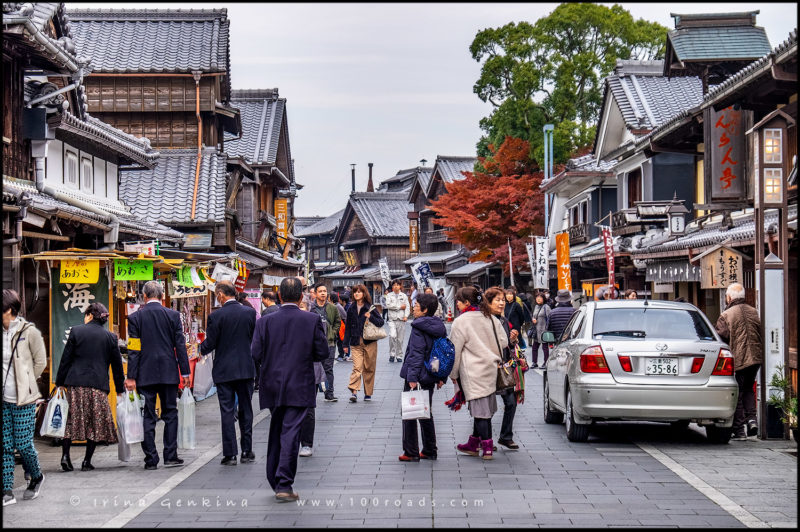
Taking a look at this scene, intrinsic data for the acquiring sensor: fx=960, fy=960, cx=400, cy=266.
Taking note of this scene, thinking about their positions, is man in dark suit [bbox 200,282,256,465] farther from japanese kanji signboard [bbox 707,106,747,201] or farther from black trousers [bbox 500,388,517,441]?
japanese kanji signboard [bbox 707,106,747,201]

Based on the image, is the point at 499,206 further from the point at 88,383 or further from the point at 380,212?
the point at 380,212

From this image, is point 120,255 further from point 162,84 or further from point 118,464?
point 162,84

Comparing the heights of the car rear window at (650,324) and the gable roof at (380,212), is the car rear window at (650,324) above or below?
below

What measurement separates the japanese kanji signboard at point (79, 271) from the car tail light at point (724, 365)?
24.0 feet

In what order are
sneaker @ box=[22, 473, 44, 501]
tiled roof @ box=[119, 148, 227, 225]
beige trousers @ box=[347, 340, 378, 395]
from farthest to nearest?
tiled roof @ box=[119, 148, 227, 225]
beige trousers @ box=[347, 340, 378, 395]
sneaker @ box=[22, 473, 44, 501]

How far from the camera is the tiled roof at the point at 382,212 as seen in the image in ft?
233

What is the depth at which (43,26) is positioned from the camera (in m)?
14.5

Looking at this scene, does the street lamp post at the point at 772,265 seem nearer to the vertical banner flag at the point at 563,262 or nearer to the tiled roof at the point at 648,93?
the tiled roof at the point at 648,93

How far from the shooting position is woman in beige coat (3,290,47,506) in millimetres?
8047

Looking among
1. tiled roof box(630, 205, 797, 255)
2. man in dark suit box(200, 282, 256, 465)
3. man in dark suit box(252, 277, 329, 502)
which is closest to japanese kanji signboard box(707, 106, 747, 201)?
tiled roof box(630, 205, 797, 255)

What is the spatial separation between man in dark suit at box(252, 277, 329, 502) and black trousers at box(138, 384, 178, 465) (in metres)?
1.85

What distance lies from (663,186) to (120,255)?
16.0 metres

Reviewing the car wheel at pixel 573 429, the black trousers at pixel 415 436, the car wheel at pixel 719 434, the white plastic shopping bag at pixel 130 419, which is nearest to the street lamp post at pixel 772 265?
the car wheel at pixel 719 434

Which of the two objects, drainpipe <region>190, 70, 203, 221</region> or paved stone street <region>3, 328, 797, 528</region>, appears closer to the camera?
paved stone street <region>3, 328, 797, 528</region>
